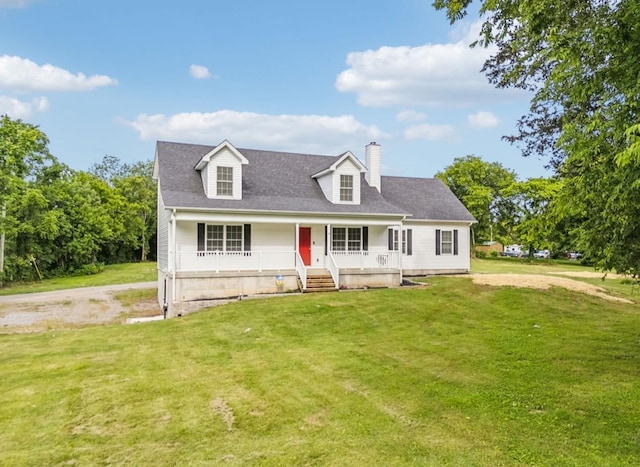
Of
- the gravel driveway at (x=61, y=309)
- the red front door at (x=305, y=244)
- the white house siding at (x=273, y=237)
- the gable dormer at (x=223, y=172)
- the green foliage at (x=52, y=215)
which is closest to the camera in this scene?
the gravel driveway at (x=61, y=309)

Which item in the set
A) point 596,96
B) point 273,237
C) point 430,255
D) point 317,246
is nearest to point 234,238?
point 273,237

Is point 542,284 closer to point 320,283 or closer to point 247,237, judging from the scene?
point 320,283

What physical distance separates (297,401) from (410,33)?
13696 millimetres

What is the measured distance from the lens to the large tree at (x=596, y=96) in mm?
4395

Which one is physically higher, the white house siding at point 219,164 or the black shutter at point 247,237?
the white house siding at point 219,164

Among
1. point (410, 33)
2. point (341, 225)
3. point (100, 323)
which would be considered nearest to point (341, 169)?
point (341, 225)

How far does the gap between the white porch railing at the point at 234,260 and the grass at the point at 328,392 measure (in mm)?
3546

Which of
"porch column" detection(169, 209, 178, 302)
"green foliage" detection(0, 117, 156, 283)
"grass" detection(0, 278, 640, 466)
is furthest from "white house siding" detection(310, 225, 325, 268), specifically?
"green foliage" detection(0, 117, 156, 283)

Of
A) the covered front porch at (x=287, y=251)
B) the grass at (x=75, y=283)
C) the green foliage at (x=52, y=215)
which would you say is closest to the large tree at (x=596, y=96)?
the covered front porch at (x=287, y=251)

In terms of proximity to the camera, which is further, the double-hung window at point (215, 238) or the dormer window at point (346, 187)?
the dormer window at point (346, 187)

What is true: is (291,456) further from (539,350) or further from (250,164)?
(250,164)

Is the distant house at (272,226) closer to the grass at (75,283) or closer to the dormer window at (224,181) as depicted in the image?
the dormer window at (224,181)

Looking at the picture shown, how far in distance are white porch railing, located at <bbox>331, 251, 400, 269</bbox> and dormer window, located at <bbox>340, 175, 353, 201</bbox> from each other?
2671 mm

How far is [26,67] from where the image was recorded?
28391mm
